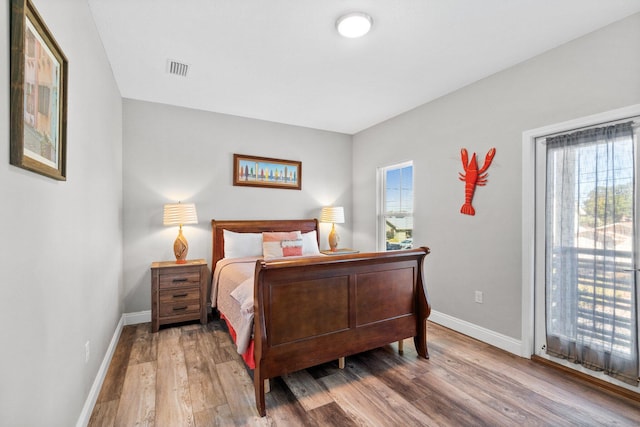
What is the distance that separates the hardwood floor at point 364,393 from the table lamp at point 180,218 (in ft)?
3.61

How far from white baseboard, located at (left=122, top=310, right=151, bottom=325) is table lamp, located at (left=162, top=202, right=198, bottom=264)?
2.49ft

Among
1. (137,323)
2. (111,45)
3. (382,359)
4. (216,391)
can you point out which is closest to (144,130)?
(111,45)

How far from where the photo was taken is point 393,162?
4.23m

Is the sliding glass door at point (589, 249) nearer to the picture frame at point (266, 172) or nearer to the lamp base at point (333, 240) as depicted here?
the lamp base at point (333, 240)

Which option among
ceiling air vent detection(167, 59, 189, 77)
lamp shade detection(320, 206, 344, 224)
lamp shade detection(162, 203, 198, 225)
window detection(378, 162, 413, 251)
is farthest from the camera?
lamp shade detection(320, 206, 344, 224)

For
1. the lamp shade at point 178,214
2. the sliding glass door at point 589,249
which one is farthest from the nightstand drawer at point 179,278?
the sliding glass door at point 589,249

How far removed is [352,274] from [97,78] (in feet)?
7.95

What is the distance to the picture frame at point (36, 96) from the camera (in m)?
1.01

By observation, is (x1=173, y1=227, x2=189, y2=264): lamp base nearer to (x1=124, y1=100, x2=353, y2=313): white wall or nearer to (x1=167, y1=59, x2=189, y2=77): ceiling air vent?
(x1=124, y1=100, x2=353, y2=313): white wall

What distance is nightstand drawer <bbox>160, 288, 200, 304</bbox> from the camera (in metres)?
3.33

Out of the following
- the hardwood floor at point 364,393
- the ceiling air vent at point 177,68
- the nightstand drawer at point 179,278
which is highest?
the ceiling air vent at point 177,68

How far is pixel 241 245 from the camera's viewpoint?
150 inches

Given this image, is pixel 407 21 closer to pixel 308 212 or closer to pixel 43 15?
pixel 43 15

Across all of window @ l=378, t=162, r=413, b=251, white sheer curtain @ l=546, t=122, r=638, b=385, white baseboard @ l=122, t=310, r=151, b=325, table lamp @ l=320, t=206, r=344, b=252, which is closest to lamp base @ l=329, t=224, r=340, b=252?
table lamp @ l=320, t=206, r=344, b=252
